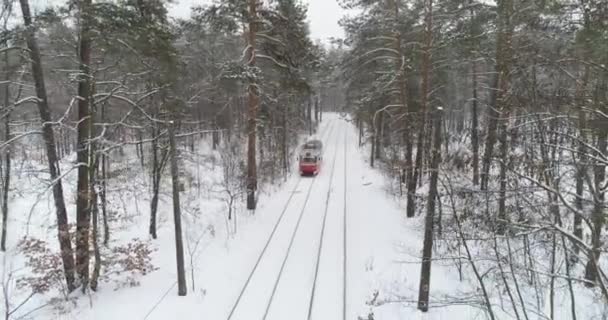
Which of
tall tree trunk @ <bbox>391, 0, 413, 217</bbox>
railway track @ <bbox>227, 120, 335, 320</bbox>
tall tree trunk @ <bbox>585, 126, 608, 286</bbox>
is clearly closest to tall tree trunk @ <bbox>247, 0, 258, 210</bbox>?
railway track @ <bbox>227, 120, 335, 320</bbox>

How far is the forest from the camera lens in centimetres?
694

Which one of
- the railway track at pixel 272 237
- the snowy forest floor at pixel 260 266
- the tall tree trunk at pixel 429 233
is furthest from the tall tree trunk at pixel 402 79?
the tall tree trunk at pixel 429 233

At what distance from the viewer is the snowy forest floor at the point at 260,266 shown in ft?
31.0

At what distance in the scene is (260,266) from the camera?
1177 centimetres

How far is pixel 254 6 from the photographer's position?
Answer: 48.5 feet

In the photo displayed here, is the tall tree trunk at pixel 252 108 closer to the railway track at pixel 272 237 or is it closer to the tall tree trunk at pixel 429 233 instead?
the railway track at pixel 272 237

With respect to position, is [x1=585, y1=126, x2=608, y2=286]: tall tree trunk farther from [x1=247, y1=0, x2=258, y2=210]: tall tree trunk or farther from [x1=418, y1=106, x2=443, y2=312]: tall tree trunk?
[x1=247, y1=0, x2=258, y2=210]: tall tree trunk

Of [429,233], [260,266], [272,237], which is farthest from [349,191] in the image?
[429,233]

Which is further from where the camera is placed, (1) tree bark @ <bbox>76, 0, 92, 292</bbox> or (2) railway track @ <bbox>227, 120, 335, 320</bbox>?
(2) railway track @ <bbox>227, 120, 335, 320</bbox>

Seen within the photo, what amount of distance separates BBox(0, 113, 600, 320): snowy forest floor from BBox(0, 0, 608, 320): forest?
0.30 ft

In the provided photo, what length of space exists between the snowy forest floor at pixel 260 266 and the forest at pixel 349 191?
0.09m

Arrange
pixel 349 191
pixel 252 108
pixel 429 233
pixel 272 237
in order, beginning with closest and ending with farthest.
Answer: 1. pixel 429 233
2. pixel 272 237
3. pixel 252 108
4. pixel 349 191

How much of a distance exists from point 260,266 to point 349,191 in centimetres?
975

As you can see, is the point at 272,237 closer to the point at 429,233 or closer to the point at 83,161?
the point at 429,233
